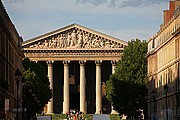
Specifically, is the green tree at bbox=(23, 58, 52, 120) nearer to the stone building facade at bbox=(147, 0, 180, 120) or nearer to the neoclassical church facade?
the stone building facade at bbox=(147, 0, 180, 120)

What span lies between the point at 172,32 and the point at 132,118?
44.2 meters

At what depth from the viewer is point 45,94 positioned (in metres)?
145

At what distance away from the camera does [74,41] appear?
19638 cm

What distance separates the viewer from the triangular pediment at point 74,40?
196m

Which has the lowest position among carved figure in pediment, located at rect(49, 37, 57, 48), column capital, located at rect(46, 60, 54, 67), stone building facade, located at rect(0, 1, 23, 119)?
stone building facade, located at rect(0, 1, 23, 119)

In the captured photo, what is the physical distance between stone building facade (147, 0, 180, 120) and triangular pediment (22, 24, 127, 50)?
233 feet

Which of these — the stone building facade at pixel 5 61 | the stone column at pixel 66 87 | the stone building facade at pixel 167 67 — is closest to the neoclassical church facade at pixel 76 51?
the stone column at pixel 66 87

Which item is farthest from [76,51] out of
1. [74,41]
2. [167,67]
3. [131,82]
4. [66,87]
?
[167,67]

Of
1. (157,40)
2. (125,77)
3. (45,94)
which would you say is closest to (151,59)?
(157,40)

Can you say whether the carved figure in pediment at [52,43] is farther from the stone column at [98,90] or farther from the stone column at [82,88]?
the stone column at [98,90]

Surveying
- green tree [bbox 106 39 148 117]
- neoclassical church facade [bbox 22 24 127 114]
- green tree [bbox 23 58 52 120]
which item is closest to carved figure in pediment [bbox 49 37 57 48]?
neoclassical church facade [bbox 22 24 127 114]

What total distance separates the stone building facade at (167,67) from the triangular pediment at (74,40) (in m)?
71.0

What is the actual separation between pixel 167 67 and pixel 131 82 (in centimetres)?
3797

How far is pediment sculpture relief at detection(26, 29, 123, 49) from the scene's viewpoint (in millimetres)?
196500
